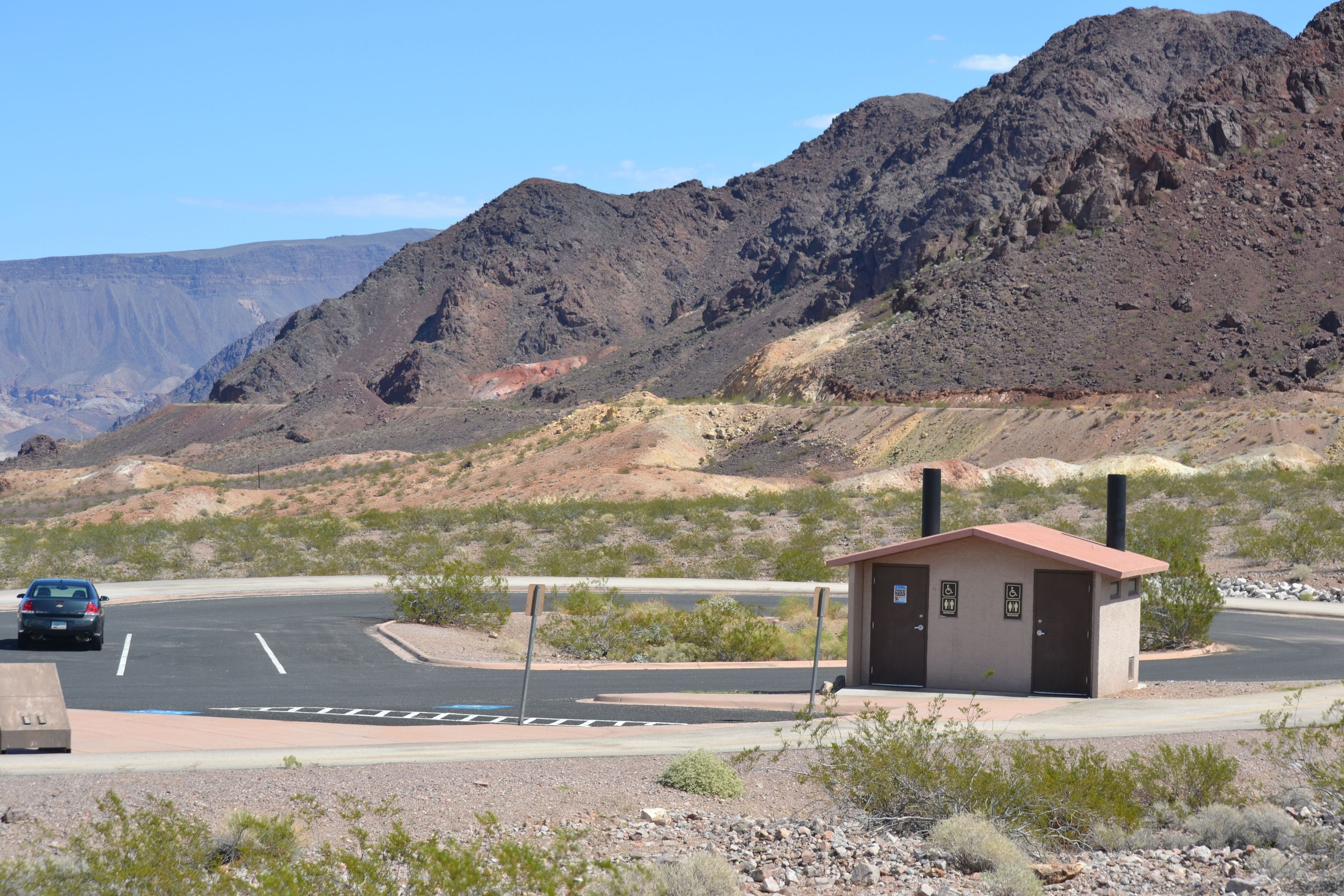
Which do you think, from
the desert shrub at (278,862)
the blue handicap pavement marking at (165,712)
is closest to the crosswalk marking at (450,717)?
the blue handicap pavement marking at (165,712)

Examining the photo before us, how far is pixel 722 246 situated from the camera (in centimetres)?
17312

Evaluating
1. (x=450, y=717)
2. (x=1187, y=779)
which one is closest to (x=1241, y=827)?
(x=1187, y=779)

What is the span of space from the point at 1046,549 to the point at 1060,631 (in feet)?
4.30

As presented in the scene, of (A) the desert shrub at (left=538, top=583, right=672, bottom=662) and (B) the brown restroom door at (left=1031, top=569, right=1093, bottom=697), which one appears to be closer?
(B) the brown restroom door at (left=1031, top=569, right=1093, bottom=697)

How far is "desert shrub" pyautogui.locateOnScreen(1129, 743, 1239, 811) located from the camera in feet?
44.1

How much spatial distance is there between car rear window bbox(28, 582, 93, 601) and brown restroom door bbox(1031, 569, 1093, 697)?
17147mm

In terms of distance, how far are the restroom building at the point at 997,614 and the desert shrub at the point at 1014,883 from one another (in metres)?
8.79

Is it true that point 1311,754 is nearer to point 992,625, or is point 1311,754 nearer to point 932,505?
point 992,625

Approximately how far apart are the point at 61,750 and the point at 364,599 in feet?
72.5

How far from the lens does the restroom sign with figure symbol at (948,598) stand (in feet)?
67.3

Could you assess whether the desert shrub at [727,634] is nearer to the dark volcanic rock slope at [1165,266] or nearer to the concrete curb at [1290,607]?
the concrete curb at [1290,607]

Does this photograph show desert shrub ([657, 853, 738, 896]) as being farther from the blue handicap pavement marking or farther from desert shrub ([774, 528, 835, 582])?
desert shrub ([774, 528, 835, 582])

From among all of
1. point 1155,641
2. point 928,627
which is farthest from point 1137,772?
point 1155,641

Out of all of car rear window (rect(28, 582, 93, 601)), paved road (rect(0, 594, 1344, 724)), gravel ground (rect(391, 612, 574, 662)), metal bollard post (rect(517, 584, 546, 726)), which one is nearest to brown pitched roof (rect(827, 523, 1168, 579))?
paved road (rect(0, 594, 1344, 724))
